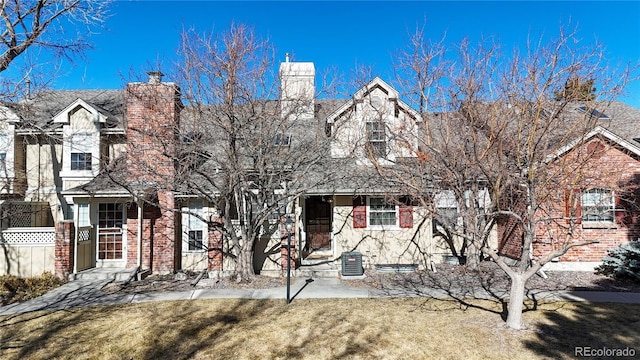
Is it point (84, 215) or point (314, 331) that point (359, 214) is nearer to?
point (314, 331)

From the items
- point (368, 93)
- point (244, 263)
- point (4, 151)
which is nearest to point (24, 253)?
point (4, 151)

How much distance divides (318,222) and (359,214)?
88.1 inches

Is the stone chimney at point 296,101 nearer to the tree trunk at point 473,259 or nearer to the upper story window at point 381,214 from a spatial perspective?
the upper story window at point 381,214

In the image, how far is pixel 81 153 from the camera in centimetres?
1288

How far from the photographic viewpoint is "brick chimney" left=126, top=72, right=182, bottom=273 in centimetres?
1027

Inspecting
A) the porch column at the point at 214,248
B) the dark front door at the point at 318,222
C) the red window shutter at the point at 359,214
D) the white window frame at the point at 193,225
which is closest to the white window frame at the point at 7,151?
the white window frame at the point at 193,225

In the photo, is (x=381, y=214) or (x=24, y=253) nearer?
(x=24, y=253)

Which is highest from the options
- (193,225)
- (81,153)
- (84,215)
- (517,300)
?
(81,153)

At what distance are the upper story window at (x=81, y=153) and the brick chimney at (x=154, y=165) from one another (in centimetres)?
203

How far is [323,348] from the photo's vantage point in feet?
20.9

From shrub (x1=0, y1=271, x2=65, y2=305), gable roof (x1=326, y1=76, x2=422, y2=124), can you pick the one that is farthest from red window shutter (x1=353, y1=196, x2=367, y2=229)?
shrub (x1=0, y1=271, x2=65, y2=305)

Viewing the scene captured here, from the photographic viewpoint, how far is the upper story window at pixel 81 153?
12.8 metres

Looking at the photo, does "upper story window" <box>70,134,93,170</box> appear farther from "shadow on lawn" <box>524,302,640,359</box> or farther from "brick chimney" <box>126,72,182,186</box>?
"shadow on lawn" <box>524,302,640,359</box>

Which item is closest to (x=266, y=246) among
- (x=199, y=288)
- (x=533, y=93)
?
(x=199, y=288)
